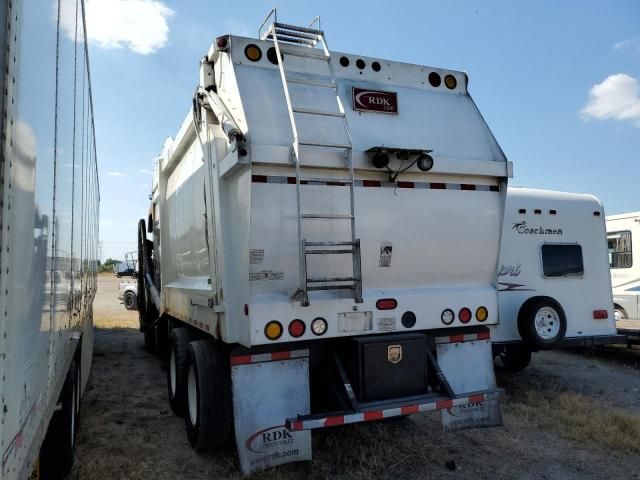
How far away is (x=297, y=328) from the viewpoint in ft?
13.7

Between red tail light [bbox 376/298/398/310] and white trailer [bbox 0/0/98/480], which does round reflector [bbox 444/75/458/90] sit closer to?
red tail light [bbox 376/298/398/310]

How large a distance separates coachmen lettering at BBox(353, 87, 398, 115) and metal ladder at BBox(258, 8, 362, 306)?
29 cm

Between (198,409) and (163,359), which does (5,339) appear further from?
(163,359)

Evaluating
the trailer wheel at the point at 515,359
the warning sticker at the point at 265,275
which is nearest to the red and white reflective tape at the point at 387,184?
the warning sticker at the point at 265,275

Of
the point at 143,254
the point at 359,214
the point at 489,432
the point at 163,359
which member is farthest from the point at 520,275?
the point at 143,254

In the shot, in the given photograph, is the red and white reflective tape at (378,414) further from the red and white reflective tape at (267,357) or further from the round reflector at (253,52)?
the round reflector at (253,52)

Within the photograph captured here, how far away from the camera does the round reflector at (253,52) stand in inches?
176

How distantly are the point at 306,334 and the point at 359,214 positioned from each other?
1.09 meters

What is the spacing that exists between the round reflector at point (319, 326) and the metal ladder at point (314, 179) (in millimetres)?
254

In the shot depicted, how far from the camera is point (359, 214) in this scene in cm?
447

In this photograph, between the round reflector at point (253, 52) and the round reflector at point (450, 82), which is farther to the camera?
the round reflector at point (450, 82)

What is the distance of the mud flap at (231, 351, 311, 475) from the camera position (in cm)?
399

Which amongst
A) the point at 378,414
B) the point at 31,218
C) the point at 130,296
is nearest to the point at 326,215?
the point at 378,414

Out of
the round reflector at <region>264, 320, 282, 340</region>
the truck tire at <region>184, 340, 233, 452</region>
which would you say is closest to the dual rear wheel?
the truck tire at <region>184, 340, 233, 452</region>
